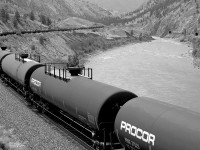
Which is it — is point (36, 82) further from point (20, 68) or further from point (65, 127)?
point (20, 68)

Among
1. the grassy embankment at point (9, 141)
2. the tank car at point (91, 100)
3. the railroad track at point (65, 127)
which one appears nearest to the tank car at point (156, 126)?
the tank car at point (91, 100)

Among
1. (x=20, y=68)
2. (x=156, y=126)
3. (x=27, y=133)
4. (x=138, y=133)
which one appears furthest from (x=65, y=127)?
(x=156, y=126)

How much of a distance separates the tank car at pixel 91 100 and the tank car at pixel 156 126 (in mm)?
1370

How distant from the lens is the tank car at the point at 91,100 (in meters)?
13.5

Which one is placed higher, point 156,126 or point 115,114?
point 156,126

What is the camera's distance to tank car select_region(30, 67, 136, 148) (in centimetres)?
1352

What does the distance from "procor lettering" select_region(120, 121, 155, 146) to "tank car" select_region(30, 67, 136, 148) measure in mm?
1782

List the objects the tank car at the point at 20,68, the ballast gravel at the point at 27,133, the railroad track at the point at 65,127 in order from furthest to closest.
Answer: the tank car at the point at 20,68 < the railroad track at the point at 65,127 < the ballast gravel at the point at 27,133

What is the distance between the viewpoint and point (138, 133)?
11.1m

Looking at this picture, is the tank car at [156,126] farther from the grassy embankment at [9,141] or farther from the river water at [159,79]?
the river water at [159,79]

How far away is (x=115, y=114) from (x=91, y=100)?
50.3 inches

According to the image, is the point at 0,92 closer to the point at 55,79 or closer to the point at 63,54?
the point at 55,79

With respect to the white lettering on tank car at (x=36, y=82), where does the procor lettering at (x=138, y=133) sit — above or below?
below

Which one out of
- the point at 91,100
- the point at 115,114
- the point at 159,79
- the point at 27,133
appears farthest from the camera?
the point at 159,79
